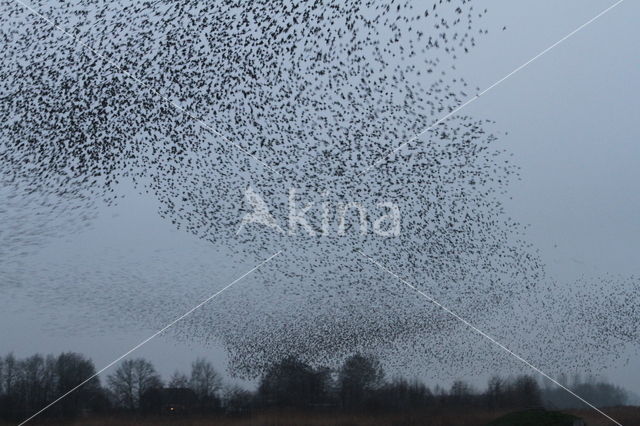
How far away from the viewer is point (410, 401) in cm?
3059

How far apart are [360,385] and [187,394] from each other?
7154mm

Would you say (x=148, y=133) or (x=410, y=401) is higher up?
(x=148, y=133)

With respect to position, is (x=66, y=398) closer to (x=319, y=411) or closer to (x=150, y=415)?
(x=150, y=415)

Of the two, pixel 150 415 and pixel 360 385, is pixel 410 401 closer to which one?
pixel 360 385

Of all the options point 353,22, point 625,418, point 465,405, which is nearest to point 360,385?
point 465,405

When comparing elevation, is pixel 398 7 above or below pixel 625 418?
above

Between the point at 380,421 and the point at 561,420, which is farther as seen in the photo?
the point at 380,421

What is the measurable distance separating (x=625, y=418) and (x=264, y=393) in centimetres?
1335

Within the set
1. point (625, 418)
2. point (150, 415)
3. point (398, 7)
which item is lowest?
point (625, 418)

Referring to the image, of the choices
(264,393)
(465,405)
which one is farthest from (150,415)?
(465,405)

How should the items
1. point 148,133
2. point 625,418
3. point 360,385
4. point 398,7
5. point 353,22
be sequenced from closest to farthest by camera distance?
point 398,7, point 353,22, point 148,133, point 625,418, point 360,385

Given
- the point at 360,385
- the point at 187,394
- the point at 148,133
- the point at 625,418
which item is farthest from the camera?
the point at 360,385

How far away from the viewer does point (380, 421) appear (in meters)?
29.5

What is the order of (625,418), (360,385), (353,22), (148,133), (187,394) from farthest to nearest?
1. (360,385)
2. (187,394)
3. (625,418)
4. (148,133)
5. (353,22)
